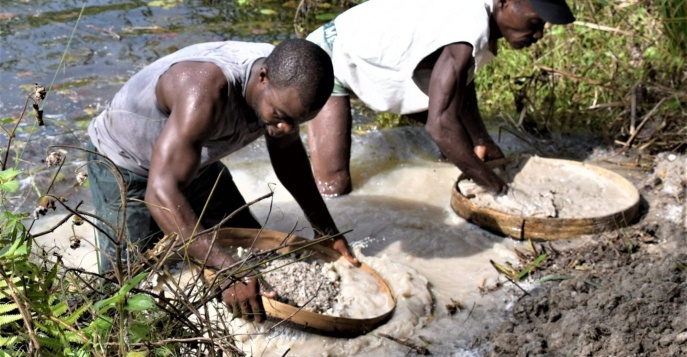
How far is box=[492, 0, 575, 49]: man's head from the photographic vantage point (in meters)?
4.41

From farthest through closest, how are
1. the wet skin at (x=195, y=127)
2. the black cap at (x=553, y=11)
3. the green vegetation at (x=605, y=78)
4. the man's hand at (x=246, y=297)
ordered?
the green vegetation at (x=605, y=78) → the black cap at (x=553, y=11) → the wet skin at (x=195, y=127) → the man's hand at (x=246, y=297)

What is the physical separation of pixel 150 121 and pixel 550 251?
220 cm

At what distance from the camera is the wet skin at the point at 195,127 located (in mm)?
3250

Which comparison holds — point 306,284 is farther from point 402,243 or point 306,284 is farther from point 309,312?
point 402,243

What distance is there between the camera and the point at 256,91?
11.3 feet

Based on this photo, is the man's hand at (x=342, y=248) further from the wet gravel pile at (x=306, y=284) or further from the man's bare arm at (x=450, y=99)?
the man's bare arm at (x=450, y=99)

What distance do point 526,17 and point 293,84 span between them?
5.98ft

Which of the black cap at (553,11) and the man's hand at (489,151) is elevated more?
the black cap at (553,11)

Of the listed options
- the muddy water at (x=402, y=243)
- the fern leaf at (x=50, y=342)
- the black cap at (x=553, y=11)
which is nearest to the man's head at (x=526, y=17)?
the black cap at (x=553, y=11)

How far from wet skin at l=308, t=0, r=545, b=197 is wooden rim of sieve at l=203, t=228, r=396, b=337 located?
102 cm

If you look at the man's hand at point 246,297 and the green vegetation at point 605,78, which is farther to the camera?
the green vegetation at point 605,78

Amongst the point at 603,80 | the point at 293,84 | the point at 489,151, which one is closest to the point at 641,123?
the point at 603,80

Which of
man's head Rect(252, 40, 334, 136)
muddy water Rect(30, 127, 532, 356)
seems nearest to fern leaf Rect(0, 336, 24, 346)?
muddy water Rect(30, 127, 532, 356)

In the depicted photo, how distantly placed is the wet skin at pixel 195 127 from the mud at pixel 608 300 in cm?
113
